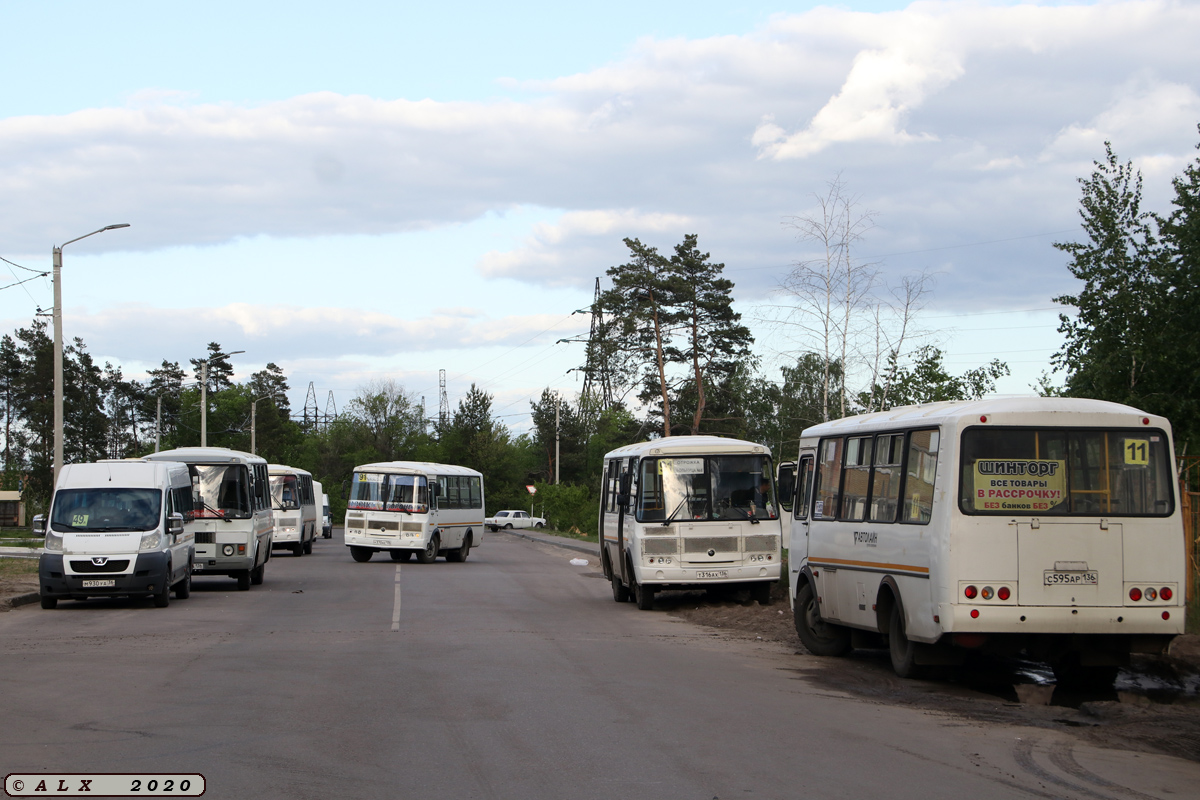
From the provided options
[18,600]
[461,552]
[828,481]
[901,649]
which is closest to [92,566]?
[18,600]

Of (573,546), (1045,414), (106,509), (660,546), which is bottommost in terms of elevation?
(573,546)

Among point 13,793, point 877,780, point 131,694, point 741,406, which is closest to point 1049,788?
point 877,780

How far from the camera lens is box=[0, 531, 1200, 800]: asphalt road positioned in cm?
721

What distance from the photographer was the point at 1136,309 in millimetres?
26109

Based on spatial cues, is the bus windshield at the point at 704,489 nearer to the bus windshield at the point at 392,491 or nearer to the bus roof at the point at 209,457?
the bus roof at the point at 209,457

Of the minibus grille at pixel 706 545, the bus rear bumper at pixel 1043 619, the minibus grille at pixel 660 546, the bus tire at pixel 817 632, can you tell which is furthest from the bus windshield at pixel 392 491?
the bus rear bumper at pixel 1043 619

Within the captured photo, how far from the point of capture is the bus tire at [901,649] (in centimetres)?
1188

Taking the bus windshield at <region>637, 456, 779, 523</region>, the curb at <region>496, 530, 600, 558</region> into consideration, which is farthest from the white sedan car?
the bus windshield at <region>637, 456, 779, 523</region>

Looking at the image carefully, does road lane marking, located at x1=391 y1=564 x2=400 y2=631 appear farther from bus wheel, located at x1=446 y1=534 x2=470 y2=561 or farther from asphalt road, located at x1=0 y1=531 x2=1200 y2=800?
bus wheel, located at x1=446 y1=534 x2=470 y2=561

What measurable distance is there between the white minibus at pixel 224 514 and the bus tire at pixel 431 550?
11.7 m

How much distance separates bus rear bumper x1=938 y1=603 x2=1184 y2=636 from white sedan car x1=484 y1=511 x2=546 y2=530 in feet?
261

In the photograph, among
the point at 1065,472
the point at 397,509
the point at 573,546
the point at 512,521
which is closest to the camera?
the point at 1065,472

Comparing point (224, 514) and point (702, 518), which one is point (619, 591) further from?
point (224, 514)

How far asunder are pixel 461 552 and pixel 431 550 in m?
2.71
